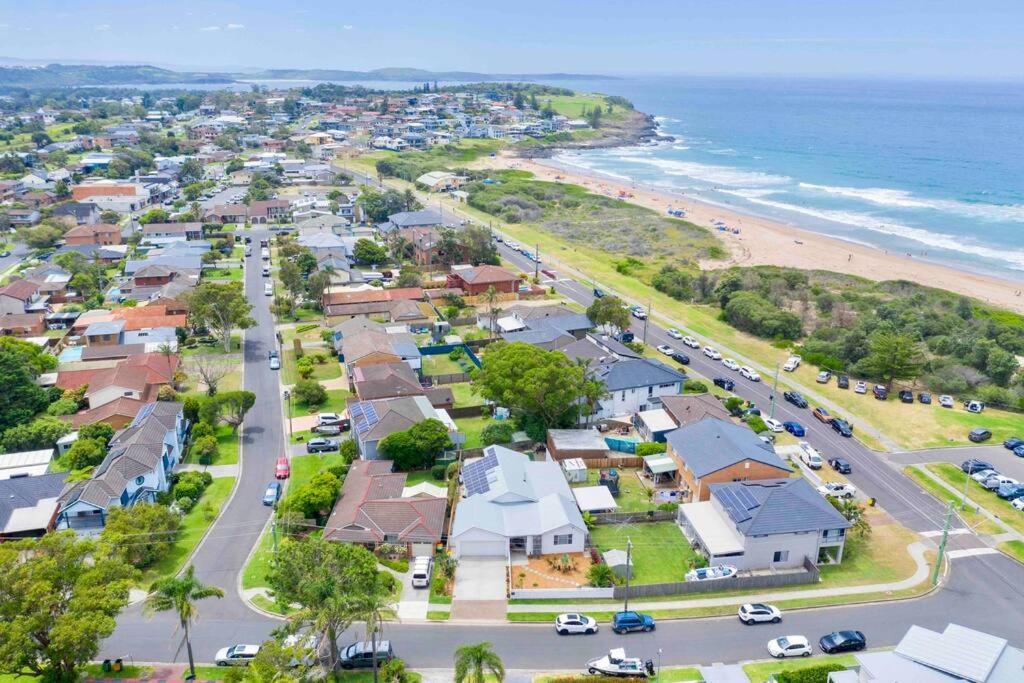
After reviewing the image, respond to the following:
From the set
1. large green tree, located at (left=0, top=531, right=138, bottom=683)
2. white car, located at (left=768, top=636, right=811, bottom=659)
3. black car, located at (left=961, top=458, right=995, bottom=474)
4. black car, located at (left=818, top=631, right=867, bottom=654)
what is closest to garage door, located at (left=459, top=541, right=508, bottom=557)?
white car, located at (left=768, top=636, right=811, bottom=659)

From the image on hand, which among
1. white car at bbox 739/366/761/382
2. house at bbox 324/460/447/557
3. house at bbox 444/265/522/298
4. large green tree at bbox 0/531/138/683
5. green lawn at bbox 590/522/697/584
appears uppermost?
large green tree at bbox 0/531/138/683

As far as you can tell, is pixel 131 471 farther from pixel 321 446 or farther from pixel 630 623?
pixel 630 623

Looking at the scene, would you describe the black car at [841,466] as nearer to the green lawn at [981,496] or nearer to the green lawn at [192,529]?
the green lawn at [981,496]

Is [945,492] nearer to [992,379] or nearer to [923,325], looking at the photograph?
[992,379]

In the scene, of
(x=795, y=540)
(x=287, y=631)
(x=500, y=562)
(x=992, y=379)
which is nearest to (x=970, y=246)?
(x=992, y=379)

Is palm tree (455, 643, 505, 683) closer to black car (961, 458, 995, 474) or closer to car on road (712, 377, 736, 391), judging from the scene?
black car (961, 458, 995, 474)

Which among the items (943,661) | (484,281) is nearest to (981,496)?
(943,661)
